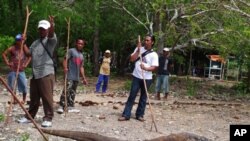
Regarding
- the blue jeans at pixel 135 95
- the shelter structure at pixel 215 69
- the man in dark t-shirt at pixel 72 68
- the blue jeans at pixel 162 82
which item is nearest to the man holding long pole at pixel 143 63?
the blue jeans at pixel 135 95

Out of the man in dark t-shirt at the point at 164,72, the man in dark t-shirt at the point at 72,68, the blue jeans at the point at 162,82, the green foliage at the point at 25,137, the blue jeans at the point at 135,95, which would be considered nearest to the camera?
the green foliage at the point at 25,137

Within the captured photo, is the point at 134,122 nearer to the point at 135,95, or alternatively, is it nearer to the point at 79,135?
the point at 135,95

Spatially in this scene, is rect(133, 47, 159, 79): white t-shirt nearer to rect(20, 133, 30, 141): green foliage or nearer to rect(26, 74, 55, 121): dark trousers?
rect(26, 74, 55, 121): dark trousers

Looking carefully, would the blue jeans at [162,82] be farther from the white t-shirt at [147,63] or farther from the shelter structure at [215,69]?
the shelter structure at [215,69]

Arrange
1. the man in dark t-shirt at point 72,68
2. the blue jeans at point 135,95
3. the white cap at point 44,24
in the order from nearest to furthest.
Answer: the white cap at point 44,24 → the blue jeans at point 135,95 → the man in dark t-shirt at point 72,68

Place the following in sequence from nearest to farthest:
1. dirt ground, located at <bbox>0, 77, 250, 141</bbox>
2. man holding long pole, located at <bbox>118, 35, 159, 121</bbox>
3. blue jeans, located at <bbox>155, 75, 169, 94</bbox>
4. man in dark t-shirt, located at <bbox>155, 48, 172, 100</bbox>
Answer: dirt ground, located at <bbox>0, 77, 250, 141</bbox>, man holding long pole, located at <bbox>118, 35, 159, 121</bbox>, man in dark t-shirt, located at <bbox>155, 48, 172, 100</bbox>, blue jeans, located at <bbox>155, 75, 169, 94</bbox>

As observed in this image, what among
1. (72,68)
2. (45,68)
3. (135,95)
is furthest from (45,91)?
(135,95)

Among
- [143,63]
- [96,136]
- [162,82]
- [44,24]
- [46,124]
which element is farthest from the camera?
[162,82]

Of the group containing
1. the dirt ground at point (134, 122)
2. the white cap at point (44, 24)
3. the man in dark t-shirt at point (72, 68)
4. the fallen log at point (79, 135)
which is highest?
the white cap at point (44, 24)

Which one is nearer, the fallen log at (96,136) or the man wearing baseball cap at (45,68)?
the fallen log at (96,136)

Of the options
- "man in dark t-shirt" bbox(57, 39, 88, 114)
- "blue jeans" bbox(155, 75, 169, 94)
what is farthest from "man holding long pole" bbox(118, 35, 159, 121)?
"blue jeans" bbox(155, 75, 169, 94)

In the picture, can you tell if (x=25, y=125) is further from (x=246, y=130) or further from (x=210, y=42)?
(x=210, y=42)

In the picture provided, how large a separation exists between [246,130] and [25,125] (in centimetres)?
442

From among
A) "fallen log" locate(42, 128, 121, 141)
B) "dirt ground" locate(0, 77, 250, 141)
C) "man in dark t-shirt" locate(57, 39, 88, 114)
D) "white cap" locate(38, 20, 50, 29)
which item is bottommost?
"dirt ground" locate(0, 77, 250, 141)
